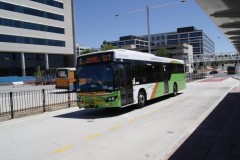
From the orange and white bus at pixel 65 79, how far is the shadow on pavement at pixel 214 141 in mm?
23560

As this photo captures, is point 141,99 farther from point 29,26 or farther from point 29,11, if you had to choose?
point 29,11

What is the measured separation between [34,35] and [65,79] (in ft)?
136

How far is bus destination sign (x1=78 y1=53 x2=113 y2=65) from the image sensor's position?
45.1 feet

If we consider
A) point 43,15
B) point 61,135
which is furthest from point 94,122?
point 43,15

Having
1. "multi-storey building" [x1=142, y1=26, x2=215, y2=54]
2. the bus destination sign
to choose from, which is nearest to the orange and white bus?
the bus destination sign

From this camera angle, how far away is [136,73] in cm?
1563

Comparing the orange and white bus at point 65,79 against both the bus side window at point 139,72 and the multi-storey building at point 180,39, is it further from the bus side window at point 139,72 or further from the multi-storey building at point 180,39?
the multi-storey building at point 180,39

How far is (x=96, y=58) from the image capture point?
1395 cm

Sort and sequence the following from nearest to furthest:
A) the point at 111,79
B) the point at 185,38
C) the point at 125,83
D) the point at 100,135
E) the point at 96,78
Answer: the point at 100,135
the point at 111,79
the point at 96,78
the point at 125,83
the point at 185,38

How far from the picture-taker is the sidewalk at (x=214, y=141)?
6962 millimetres

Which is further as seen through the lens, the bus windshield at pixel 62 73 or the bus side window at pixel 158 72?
the bus windshield at pixel 62 73

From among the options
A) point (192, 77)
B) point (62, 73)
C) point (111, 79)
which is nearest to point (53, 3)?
point (192, 77)

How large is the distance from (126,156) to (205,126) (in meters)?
4.07

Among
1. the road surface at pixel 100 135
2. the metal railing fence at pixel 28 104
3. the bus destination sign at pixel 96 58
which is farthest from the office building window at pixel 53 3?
the road surface at pixel 100 135
